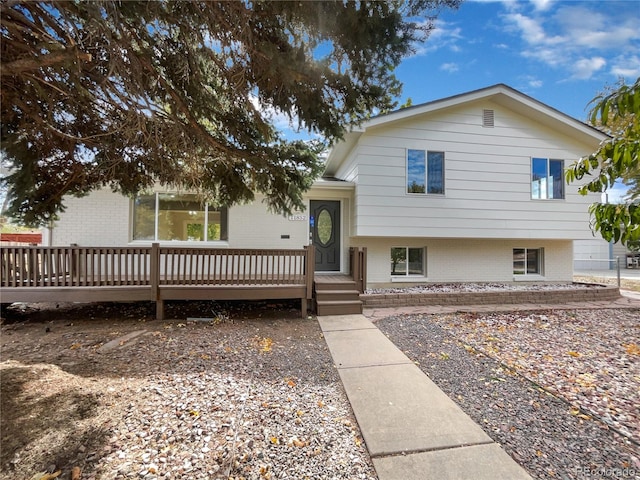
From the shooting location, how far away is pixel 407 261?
927 centimetres

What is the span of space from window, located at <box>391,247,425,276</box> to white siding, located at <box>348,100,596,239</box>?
99 cm

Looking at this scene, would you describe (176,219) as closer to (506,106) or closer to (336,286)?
(336,286)

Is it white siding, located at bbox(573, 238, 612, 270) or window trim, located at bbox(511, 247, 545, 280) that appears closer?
window trim, located at bbox(511, 247, 545, 280)

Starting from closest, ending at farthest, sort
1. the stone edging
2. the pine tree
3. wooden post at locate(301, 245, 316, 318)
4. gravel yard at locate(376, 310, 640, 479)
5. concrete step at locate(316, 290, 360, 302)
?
gravel yard at locate(376, 310, 640, 479) → the pine tree → wooden post at locate(301, 245, 316, 318) → concrete step at locate(316, 290, 360, 302) → the stone edging

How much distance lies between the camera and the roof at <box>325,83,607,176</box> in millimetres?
8081

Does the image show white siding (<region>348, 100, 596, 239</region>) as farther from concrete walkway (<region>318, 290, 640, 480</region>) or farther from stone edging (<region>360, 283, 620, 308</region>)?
concrete walkway (<region>318, 290, 640, 480</region>)

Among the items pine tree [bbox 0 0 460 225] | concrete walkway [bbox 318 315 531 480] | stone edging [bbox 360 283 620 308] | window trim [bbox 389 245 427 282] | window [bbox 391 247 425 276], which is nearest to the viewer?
concrete walkway [bbox 318 315 531 480]

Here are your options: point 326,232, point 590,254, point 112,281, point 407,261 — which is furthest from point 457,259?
point 590,254

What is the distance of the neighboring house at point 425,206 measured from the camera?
8227 millimetres

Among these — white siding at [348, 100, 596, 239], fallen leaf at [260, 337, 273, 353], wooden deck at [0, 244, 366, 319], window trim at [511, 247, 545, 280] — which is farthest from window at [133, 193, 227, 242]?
window trim at [511, 247, 545, 280]

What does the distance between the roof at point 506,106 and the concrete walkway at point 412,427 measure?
6.09m

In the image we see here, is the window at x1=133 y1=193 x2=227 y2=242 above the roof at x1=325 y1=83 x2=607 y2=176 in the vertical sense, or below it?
below

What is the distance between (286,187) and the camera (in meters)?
5.00

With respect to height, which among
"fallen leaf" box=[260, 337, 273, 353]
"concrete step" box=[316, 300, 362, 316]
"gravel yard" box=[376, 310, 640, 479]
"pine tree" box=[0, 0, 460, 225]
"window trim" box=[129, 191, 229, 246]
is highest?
"pine tree" box=[0, 0, 460, 225]
